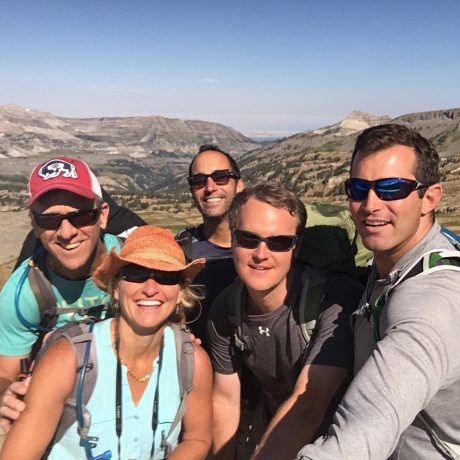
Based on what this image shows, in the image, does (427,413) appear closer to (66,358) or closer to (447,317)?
(447,317)

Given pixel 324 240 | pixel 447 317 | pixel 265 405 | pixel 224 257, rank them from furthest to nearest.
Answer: pixel 224 257 < pixel 265 405 < pixel 324 240 < pixel 447 317

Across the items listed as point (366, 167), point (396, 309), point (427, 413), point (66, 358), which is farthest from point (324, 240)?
point (66, 358)

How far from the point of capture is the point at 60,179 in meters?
5.36

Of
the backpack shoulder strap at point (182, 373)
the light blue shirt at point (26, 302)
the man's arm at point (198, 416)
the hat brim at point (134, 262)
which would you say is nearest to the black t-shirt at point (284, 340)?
the man's arm at point (198, 416)

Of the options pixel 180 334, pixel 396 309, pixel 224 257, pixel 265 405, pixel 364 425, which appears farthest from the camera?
pixel 224 257

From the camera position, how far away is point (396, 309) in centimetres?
359

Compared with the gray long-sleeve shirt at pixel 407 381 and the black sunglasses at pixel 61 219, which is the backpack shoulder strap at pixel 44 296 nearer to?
the black sunglasses at pixel 61 219

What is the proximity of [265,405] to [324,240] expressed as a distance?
2.77m

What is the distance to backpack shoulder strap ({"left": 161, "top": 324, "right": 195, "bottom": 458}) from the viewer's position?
199 inches

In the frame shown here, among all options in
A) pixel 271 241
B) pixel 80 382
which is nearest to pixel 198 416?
pixel 80 382

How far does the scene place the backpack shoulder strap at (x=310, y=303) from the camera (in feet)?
16.7

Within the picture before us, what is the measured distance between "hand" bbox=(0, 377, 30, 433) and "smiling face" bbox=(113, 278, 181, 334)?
1.23 meters

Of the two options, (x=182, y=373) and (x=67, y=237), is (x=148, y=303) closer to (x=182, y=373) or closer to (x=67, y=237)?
(x=182, y=373)

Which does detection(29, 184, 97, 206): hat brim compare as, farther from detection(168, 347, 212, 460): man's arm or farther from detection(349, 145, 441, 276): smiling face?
detection(349, 145, 441, 276): smiling face
